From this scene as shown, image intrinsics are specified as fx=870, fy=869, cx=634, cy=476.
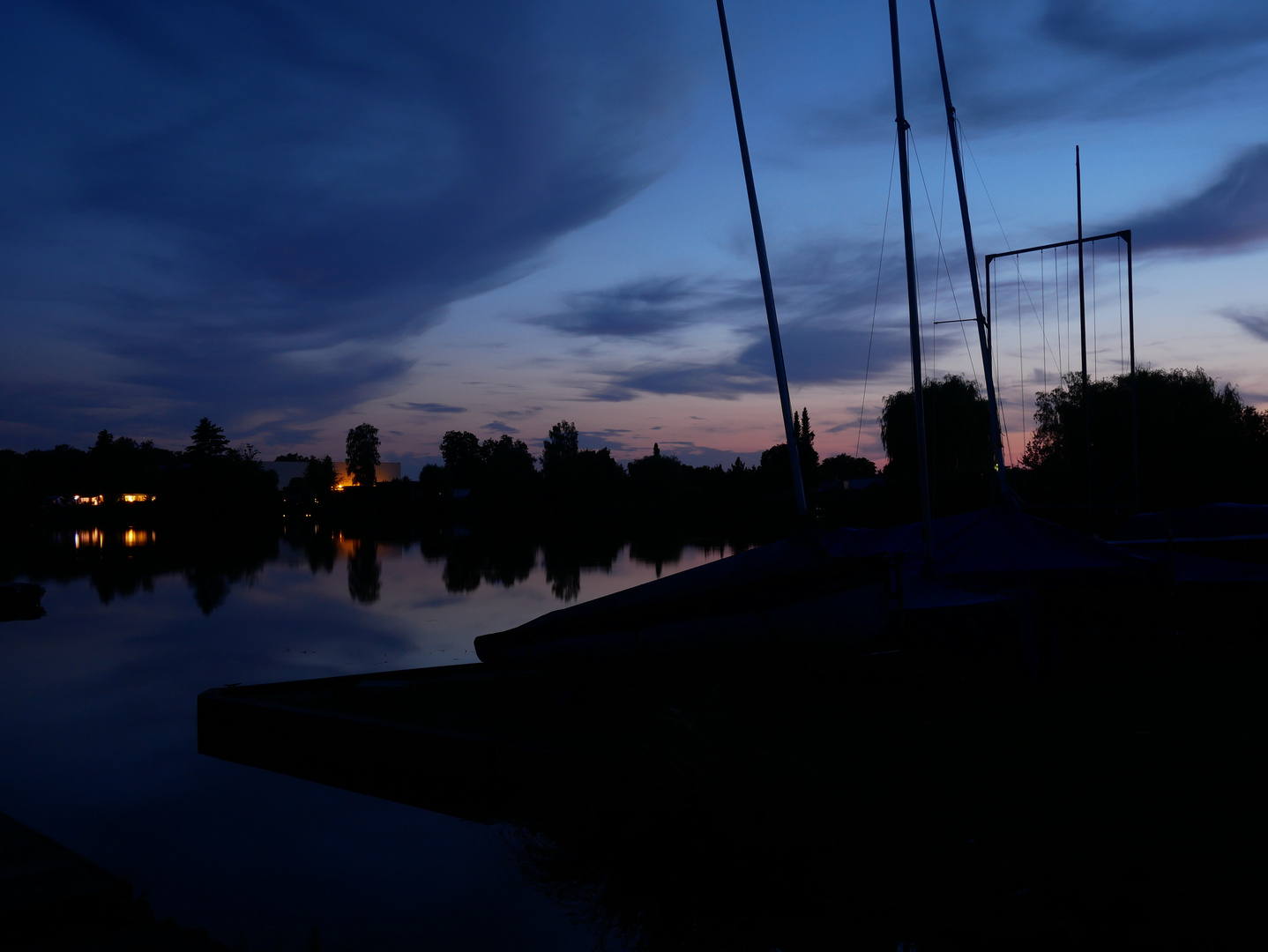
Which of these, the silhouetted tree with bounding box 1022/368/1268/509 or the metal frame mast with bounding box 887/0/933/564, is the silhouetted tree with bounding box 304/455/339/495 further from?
the metal frame mast with bounding box 887/0/933/564

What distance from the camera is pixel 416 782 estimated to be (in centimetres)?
973

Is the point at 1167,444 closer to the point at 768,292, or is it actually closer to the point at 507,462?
the point at 768,292

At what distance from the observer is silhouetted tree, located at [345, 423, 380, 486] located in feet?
631

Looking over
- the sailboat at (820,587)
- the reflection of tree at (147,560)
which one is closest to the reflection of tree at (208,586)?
the reflection of tree at (147,560)

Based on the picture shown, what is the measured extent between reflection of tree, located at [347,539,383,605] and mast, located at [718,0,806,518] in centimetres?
2476

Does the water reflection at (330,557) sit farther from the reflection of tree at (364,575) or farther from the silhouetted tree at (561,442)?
the silhouetted tree at (561,442)

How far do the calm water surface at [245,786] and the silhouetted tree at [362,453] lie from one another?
514ft

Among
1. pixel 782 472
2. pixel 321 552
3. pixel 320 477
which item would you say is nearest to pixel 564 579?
pixel 321 552

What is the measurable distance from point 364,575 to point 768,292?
38.1 meters

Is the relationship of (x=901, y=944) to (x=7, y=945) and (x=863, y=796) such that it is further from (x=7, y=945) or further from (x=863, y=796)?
(x=7, y=945)

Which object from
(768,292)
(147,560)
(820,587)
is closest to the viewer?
(820,587)

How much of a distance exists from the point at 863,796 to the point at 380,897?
4612mm

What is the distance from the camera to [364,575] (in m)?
47.7

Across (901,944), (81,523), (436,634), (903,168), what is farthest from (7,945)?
(81,523)
